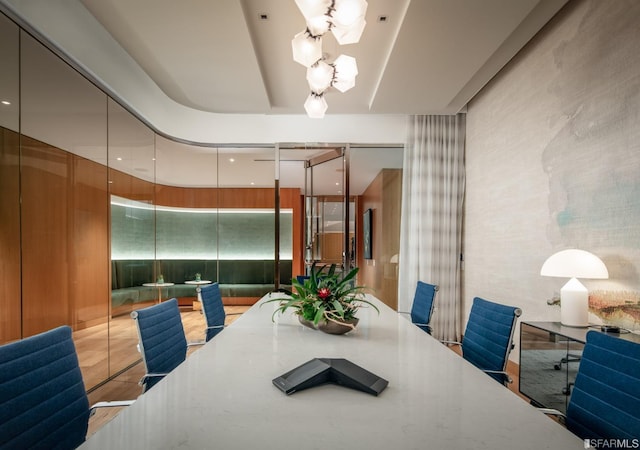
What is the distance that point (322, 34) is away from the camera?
6.84ft

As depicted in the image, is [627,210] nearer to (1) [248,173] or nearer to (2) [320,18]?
(2) [320,18]

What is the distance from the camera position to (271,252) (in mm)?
5137

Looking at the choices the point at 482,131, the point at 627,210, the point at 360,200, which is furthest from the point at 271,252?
the point at 627,210

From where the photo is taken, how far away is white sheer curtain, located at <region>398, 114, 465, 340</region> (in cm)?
462

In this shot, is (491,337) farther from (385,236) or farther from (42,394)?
(385,236)

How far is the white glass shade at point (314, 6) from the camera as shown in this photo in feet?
5.85

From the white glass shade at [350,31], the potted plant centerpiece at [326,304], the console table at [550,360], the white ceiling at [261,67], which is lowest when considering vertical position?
the console table at [550,360]

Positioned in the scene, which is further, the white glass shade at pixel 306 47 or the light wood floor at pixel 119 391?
the light wood floor at pixel 119 391

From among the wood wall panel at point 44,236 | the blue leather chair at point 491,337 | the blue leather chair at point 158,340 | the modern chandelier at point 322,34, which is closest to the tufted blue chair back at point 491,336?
the blue leather chair at point 491,337

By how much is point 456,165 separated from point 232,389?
428 cm

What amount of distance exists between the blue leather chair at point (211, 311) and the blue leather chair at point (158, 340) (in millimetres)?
497

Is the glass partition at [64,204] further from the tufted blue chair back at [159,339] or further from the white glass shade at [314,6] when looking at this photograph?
the white glass shade at [314,6]

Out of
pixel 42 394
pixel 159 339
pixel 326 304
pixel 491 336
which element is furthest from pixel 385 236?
pixel 42 394

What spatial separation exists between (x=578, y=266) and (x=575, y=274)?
0.06 m
